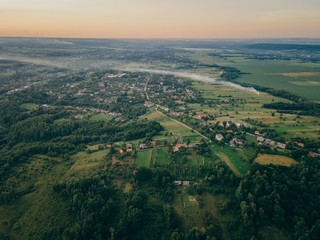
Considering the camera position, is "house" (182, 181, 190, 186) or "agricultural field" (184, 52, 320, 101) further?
"agricultural field" (184, 52, 320, 101)

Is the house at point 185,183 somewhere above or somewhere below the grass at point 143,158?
below

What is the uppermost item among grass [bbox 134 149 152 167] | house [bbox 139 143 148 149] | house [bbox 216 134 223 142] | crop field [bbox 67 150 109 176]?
house [bbox 216 134 223 142]

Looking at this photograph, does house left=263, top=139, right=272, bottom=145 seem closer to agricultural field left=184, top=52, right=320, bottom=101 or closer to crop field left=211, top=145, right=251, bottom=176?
crop field left=211, top=145, right=251, bottom=176

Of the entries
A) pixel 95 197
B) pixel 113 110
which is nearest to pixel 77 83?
pixel 113 110

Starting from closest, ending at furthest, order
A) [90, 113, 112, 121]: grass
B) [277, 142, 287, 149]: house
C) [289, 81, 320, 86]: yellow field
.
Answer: [277, 142, 287, 149]: house < [90, 113, 112, 121]: grass < [289, 81, 320, 86]: yellow field

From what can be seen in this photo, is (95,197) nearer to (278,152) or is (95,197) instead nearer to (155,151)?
(155,151)

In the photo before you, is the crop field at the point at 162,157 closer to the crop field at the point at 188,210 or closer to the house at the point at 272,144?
the crop field at the point at 188,210

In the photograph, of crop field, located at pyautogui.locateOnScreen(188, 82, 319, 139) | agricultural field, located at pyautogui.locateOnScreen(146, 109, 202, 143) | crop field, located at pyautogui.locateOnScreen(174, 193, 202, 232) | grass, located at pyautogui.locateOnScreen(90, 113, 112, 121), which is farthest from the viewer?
grass, located at pyautogui.locateOnScreen(90, 113, 112, 121)

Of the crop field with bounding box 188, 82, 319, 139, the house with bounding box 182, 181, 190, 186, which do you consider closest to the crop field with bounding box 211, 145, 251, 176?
the house with bounding box 182, 181, 190, 186

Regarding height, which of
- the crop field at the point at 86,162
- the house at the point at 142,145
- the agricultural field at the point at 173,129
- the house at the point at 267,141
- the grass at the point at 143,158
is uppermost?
the house at the point at 267,141

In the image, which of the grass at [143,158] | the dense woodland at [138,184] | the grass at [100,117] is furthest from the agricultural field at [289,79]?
the grass at [100,117]
